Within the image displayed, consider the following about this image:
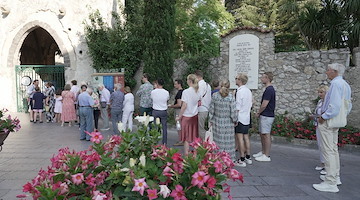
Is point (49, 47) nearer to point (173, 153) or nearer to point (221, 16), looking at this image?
point (221, 16)

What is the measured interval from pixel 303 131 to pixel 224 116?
3393 mm

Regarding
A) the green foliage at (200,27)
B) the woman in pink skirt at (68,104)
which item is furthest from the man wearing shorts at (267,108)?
the green foliage at (200,27)

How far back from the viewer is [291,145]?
21.5ft

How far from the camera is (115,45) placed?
38.4 feet

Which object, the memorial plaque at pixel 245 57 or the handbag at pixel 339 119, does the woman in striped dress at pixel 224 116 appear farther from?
the memorial plaque at pixel 245 57

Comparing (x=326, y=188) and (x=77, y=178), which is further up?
(x=77, y=178)

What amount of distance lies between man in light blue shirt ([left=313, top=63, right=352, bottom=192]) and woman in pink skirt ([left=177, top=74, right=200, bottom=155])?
2.05m

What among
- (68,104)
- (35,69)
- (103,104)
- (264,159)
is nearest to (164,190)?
(264,159)

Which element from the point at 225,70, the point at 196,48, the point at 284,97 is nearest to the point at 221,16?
the point at 196,48

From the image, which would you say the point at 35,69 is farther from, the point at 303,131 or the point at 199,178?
the point at 199,178

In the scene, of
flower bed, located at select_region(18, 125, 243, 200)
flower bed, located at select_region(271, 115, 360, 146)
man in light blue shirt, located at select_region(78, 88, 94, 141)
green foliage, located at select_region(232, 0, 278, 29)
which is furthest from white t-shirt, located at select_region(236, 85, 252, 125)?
green foliage, located at select_region(232, 0, 278, 29)

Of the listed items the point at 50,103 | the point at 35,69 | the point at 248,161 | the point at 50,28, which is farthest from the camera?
the point at 35,69

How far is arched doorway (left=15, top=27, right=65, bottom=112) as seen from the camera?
13.1m

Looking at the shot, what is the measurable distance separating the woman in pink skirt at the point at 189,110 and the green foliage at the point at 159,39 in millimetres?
5725
